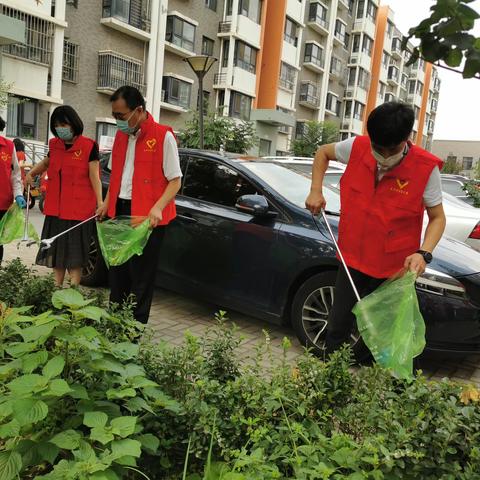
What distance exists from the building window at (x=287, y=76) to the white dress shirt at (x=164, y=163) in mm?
33002

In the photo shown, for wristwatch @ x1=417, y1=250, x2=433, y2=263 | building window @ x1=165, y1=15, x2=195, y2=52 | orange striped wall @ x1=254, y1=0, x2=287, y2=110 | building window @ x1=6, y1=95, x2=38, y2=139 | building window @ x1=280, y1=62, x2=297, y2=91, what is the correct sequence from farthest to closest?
1. building window @ x1=280, y1=62, x2=297, y2=91
2. orange striped wall @ x1=254, y1=0, x2=287, y2=110
3. building window @ x1=165, y1=15, x2=195, y2=52
4. building window @ x1=6, y1=95, x2=38, y2=139
5. wristwatch @ x1=417, y1=250, x2=433, y2=263

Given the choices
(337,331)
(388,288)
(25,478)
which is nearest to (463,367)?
(337,331)

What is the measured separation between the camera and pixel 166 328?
4746 mm

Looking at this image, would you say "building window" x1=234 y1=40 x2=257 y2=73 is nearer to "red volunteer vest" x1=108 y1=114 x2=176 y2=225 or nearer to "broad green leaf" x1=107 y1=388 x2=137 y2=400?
"red volunteer vest" x1=108 y1=114 x2=176 y2=225

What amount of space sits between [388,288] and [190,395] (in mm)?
1110

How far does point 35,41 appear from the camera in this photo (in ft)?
65.2

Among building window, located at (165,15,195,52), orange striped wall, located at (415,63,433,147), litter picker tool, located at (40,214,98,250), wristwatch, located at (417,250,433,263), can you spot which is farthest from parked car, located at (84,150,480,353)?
orange striped wall, located at (415,63,433,147)

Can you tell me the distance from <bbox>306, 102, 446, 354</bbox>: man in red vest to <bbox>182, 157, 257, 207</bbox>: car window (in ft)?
5.59

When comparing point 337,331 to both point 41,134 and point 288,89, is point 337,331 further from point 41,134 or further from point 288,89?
point 288,89

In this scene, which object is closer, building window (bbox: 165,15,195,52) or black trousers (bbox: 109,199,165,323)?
black trousers (bbox: 109,199,165,323)

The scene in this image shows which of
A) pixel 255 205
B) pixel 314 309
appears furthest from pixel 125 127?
pixel 314 309

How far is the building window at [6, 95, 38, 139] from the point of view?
19.5m

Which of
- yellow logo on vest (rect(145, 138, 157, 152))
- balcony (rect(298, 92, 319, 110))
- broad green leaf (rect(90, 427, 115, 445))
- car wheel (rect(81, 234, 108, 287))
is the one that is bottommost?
car wheel (rect(81, 234, 108, 287))

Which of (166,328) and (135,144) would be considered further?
(166,328)
